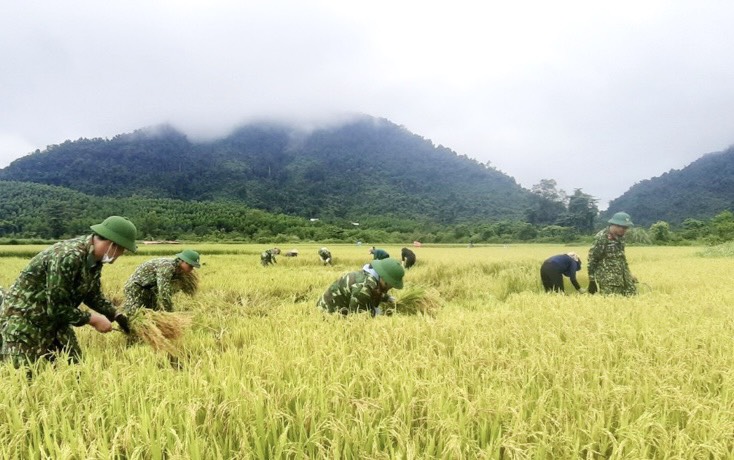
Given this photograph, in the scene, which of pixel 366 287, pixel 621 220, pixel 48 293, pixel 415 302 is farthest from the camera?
pixel 621 220

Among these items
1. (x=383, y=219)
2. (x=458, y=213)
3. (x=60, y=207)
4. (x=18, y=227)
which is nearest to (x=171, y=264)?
(x=60, y=207)

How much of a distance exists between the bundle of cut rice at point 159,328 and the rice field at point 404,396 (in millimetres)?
113

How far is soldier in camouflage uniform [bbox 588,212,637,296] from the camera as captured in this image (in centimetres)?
609

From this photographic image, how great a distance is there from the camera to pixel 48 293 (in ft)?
9.96

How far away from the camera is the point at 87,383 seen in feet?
7.61

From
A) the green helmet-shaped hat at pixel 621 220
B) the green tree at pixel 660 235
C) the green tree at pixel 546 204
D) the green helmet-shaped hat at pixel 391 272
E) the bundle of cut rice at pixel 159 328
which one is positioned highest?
the green tree at pixel 546 204

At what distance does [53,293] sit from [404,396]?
2834 mm

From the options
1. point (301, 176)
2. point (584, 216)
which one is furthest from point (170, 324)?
point (301, 176)

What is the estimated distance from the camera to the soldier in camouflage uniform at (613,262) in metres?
6.09

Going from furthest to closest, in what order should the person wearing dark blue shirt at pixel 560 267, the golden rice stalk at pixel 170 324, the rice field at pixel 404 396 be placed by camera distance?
the person wearing dark blue shirt at pixel 560 267 → the golden rice stalk at pixel 170 324 → the rice field at pixel 404 396

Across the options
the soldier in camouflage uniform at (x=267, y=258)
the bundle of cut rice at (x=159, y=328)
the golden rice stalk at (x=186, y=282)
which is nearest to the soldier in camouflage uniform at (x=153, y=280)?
the golden rice stalk at (x=186, y=282)

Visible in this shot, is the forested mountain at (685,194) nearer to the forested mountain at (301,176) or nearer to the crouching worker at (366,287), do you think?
the forested mountain at (301,176)

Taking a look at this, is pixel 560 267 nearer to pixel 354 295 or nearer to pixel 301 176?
pixel 354 295

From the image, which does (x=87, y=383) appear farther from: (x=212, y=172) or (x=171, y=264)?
(x=212, y=172)
